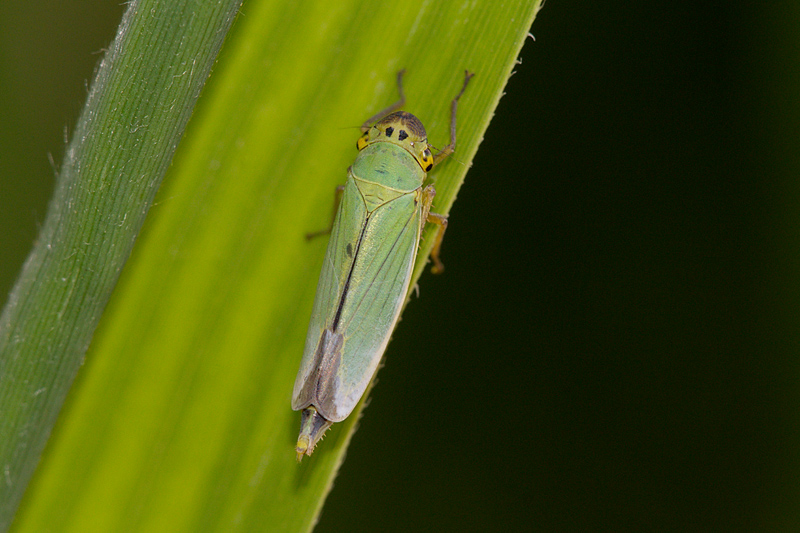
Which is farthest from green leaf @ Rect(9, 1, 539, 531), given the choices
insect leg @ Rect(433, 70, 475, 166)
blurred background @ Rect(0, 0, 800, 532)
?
blurred background @ Rect(0, 0, 800, 532)

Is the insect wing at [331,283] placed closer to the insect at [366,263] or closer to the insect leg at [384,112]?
the insect at [366,263]

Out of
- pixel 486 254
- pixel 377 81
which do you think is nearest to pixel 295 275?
pixel 377 81

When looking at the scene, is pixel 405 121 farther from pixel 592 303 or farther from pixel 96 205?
pixel 592 303

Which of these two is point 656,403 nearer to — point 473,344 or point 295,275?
point 473,344

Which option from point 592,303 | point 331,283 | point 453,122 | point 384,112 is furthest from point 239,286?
point 592,303

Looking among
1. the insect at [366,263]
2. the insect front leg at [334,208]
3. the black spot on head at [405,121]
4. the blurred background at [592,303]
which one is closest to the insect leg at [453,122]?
the insect at [366,263]

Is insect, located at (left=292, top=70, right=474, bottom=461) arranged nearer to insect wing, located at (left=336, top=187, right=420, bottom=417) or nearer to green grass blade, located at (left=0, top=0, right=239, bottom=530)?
insect wing, located at (left=336, top=187, right=420, bottom=417)
